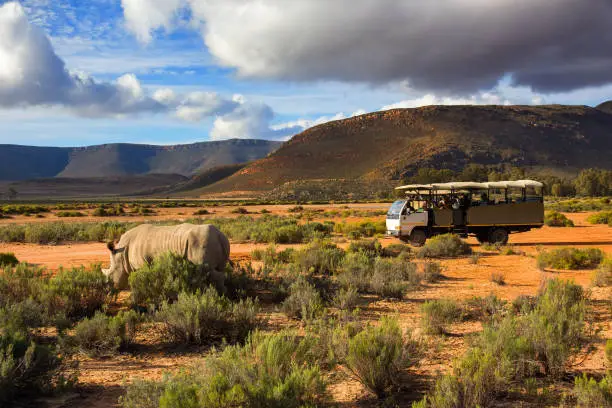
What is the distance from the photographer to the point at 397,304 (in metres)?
8.99

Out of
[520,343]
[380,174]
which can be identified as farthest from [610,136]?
[520,343]

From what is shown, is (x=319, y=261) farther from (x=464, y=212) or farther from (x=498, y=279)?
A: (x=464, y=212)

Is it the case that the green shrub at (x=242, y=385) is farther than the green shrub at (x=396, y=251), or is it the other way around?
the green shrub at (x=396, y=251)

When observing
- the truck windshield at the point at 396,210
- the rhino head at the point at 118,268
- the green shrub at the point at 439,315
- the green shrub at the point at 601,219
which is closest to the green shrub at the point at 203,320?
the rhino head at the point at 118,268

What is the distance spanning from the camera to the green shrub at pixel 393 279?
31.0ft

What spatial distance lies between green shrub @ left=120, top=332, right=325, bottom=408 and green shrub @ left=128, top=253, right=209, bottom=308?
319cm

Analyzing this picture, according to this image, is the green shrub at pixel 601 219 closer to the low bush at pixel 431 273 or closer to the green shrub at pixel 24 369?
the low bush at pixel 431 273

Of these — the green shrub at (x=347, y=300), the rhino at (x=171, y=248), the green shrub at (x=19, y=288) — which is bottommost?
the green shrub at (x=347, y=300)

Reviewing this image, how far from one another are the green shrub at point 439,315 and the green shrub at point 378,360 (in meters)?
2.00

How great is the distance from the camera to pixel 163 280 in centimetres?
795

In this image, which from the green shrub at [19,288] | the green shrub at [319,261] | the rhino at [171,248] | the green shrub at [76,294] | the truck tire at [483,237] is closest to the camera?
the green shrub at [76,294]

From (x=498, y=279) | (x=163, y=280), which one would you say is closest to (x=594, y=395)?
(x=163, y=280)

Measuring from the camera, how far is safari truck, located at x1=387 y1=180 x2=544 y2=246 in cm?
1720

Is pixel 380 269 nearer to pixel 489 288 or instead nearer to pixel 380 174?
pixel 489 288
